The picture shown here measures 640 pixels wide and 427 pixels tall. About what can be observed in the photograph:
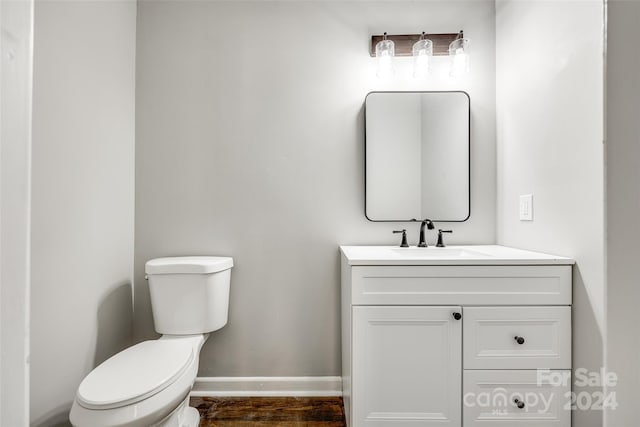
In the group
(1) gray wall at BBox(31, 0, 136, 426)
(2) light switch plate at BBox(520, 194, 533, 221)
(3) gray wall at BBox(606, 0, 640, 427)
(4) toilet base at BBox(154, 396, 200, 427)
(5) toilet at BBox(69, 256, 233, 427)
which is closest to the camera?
(3) gray wall at BBox(606, 0, 640, 427)

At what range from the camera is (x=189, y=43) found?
1.88 metres

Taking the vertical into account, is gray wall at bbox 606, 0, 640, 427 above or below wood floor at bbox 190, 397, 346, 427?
above

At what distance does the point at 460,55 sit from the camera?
180 centimetres

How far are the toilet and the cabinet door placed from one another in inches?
28.1

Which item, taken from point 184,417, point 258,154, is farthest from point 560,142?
point 184,417

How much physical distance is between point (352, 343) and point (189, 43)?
1.79 meters

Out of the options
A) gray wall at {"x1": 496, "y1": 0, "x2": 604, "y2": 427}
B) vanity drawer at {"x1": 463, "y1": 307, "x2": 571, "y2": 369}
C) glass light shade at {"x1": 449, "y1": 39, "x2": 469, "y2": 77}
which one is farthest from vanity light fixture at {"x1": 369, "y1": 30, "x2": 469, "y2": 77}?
vanity drawer at {"x1": 463, "y1": 307, "x2": 571, "y2": 369}

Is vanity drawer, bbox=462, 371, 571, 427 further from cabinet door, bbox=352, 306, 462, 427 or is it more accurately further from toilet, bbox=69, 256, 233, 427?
toilet, bbox=69, 256, 233, 427

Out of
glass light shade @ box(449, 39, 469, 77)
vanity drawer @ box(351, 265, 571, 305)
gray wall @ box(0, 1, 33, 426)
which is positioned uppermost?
glass light shade @ box(449, 39, 469, 77)

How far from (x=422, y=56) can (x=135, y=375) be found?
1990 millimetres

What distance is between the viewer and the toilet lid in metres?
1.10

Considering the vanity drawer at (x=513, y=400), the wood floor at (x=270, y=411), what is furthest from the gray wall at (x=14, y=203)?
the wood floor at (x=270, y=411)

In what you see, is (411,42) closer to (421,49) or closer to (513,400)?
(421,49)

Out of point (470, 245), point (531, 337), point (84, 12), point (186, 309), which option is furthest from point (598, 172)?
point (84, 12)
